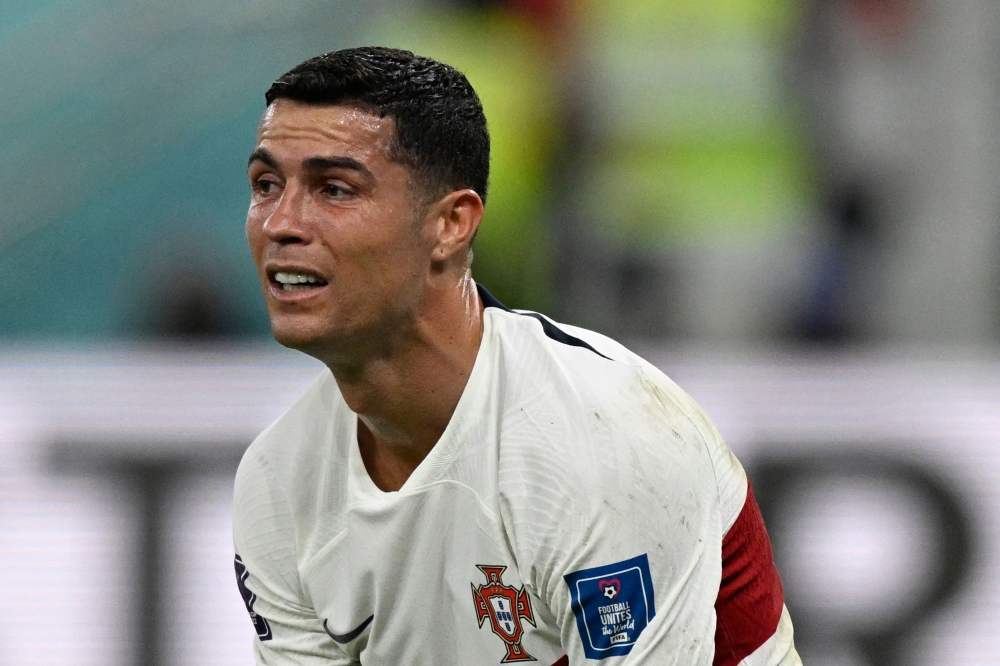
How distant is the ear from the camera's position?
2.13 m

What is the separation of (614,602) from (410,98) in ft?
3.00

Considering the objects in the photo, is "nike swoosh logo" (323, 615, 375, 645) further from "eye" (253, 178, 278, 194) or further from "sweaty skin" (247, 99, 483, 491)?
"eye" (253, 178, 278, 194)

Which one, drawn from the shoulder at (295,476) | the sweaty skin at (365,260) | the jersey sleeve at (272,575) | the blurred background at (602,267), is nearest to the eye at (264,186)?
the sweaty skin at (365,260)

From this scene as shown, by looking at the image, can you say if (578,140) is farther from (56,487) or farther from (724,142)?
(56,487)

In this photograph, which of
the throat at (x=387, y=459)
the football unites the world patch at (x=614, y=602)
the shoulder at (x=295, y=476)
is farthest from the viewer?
the shoulder at (x=295, y=476)

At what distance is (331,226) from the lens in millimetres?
2004

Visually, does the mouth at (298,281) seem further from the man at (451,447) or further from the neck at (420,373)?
the neck at (420,373)

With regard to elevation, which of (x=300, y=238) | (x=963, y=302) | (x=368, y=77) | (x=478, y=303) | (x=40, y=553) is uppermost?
(x=368, y=77)

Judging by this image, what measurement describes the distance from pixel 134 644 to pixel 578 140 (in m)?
2.47

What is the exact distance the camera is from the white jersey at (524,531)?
1977 millimetres

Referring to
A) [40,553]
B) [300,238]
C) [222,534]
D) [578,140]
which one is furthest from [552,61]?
[300,238]

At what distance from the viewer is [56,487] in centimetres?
400

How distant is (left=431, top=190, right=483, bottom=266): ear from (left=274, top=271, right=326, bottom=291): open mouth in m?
0.22

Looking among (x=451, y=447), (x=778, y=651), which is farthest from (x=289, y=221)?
(x=778, y=651)
